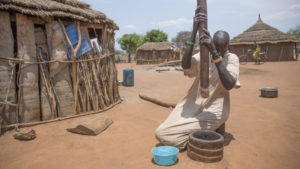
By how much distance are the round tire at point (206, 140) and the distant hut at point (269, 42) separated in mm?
17972

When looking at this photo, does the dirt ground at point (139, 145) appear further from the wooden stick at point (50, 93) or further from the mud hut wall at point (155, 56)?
the mud hut wall at point (155, 56)

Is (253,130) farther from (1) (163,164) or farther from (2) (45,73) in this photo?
(2) (45,73)

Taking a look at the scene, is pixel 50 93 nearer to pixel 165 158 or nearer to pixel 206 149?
pixel 165 158

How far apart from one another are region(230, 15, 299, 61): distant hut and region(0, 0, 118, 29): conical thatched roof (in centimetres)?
1662

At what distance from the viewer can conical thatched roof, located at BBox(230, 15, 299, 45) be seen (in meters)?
17.6

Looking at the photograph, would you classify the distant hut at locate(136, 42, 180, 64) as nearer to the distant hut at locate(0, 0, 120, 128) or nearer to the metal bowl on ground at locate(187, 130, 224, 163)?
the distant hut at locate(0, 0, 120, 128)

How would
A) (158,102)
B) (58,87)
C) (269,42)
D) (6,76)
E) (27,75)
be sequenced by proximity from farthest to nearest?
1. (269,42)
2. (158,102)
3. (58,87)
4. (27,75)
5. (6,76)

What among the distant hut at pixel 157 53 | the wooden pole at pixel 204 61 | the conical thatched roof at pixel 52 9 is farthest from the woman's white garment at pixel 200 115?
the distant hut at pixel 157 53

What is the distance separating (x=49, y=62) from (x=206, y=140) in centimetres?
353

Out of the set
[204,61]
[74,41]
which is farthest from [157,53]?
[204,61]

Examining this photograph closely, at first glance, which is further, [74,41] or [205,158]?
[74,41]

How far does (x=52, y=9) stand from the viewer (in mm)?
4422

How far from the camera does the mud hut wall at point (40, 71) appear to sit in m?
4.07

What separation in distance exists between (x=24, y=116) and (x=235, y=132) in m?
3.99
